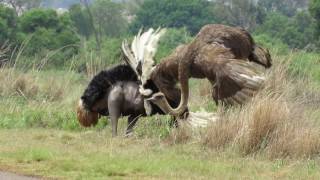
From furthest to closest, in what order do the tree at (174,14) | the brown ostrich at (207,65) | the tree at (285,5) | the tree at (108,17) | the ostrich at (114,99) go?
the tree at (285,5) → the tree at (108,17) → the tree at (174,14) → the ostrich at (114,99) → the brown ostrich at (207,65)

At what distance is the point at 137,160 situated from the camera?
9570 millimetres

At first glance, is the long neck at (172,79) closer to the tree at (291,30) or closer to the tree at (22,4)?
the tree at (291,30)

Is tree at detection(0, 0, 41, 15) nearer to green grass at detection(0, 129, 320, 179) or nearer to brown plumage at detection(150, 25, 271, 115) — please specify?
brown plumage at detection(150, 25, 271, 115)

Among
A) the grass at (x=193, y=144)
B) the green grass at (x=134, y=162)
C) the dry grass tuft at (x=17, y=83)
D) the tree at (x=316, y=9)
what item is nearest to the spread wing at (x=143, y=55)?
the grass at (x=193, y=144)

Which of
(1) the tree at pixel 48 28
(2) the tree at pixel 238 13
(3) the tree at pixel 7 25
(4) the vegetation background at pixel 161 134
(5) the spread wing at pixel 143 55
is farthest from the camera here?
(2) the tree at pixel 238 13

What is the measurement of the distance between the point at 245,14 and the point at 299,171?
46969 millimetres

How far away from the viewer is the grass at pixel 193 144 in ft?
29.4

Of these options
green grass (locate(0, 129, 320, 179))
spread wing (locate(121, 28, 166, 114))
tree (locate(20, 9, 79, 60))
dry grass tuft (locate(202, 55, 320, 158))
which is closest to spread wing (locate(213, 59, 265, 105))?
dry grass tuft (locate(202, 55, 320, 158))

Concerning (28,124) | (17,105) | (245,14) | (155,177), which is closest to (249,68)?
(155,177)

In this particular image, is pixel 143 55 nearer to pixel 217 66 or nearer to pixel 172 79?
pixel 172 79

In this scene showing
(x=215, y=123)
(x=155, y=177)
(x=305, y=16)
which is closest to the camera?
(x=155, y=177)

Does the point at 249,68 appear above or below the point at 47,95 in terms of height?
above

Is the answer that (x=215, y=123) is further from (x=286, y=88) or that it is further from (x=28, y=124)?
(x=28, y=124)

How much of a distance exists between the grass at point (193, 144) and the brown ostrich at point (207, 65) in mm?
284
